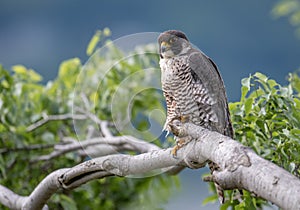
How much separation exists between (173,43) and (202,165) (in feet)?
1.66

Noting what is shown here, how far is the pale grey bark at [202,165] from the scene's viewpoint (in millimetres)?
937

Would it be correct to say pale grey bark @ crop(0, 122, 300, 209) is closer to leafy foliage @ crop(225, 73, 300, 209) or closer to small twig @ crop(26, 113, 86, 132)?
leafy foliage @ crop(225, 73, 300, 209)

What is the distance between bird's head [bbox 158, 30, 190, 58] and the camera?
1.70 m

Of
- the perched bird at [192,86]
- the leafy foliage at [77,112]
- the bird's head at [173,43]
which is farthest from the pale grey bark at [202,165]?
the leafy foliage at [77,112]

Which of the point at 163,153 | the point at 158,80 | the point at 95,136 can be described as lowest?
the point at 95,136

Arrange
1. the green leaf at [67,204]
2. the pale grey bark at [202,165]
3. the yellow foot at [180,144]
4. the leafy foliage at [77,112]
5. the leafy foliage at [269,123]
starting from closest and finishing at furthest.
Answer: the pale grey bark at [202,165]
the yellow foot at [180,144]
the leafy foliage at [269,123]
the green leaf at [67,204]
the leafy foliage at [77,112]

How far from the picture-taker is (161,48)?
1.72m

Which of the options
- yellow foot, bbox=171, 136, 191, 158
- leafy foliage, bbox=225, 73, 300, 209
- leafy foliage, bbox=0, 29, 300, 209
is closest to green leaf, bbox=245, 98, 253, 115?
leafy foliage, bbox=225, 73, 300, 209

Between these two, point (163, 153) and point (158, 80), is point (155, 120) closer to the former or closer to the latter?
point (158, 80)

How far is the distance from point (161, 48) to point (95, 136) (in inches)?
46.2

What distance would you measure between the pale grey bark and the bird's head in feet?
1.19

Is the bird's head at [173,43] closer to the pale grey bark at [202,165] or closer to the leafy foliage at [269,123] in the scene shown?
the leafy foliage at [269,123]

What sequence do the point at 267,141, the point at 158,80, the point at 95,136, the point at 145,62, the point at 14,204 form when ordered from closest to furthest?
the point at 267,141
the point at 14,204
the point at 158,80
the point at 145,62
the point at 95,136

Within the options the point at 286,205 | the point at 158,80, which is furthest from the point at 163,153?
the point at 158,80
